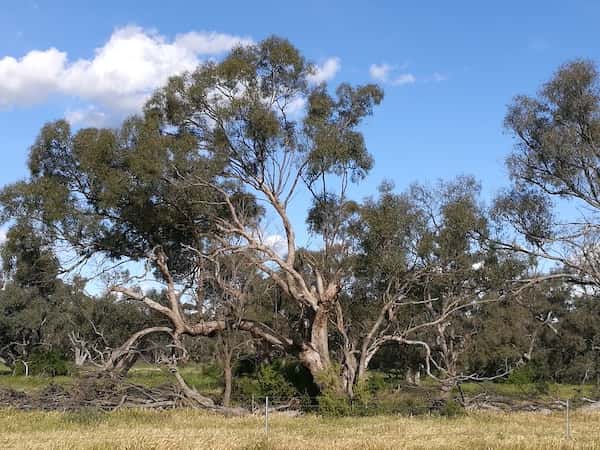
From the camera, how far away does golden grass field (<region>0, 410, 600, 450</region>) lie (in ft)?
51.2

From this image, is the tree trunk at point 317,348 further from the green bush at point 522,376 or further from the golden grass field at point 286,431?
the green bush at point 522,376

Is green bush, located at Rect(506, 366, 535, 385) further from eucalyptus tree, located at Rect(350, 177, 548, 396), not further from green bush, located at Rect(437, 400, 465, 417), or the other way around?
green bush, located at Rect(437, 400, 465, 417)

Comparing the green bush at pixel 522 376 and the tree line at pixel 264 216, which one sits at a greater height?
the tree line at pixel 264 216

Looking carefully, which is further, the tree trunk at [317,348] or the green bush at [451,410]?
the tree trunk at [317,348]

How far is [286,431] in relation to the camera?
63.7 feet

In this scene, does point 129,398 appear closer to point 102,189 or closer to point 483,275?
point 102,189

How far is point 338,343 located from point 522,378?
2146cm

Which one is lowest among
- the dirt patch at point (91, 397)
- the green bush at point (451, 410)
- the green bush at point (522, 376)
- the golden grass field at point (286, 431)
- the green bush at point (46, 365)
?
the golden grass field at point (286, 431)

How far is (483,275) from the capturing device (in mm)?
31750

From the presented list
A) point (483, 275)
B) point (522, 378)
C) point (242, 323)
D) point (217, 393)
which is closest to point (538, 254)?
point (483, 275)

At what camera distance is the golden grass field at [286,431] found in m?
15.6

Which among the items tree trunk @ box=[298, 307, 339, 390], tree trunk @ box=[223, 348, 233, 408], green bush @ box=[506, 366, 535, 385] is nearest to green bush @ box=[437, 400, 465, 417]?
tree trunk @ box=[298, 307, 339, 390]

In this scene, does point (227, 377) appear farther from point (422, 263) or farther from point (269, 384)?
point (422, 263)

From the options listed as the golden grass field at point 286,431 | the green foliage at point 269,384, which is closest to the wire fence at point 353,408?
the green foliage at point 269,384
